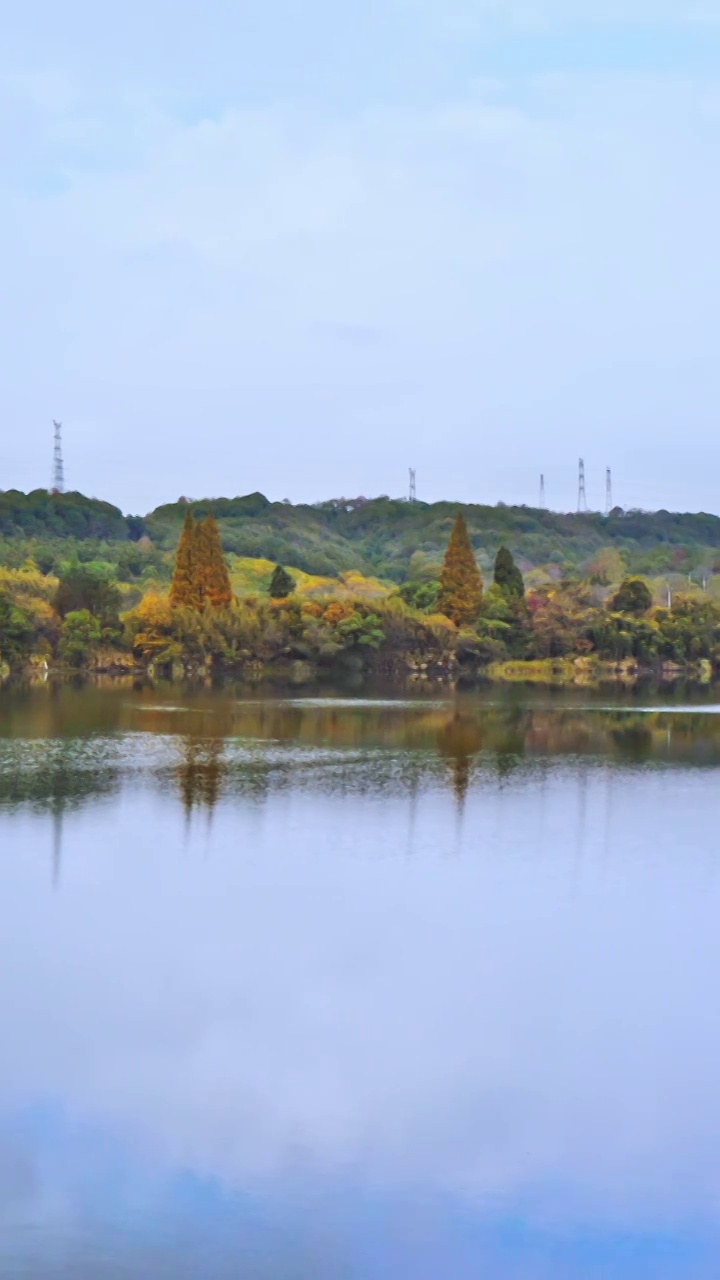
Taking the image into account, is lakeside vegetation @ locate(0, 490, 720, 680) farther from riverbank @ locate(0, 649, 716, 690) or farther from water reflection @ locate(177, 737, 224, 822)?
water reflection @ locate(177, 737, 224, 822)

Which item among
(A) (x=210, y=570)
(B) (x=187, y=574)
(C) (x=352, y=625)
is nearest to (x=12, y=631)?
(B) (x=187, y=574)

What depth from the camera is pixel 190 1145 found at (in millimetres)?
7828

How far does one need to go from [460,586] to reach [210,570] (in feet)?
27.5

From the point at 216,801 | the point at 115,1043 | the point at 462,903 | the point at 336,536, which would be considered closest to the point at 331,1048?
the point at 115,1043

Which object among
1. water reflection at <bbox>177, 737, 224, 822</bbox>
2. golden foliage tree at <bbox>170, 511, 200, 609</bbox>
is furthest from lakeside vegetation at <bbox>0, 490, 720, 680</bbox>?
water reflection at <bbox>177, 737, 224, 822</bbox>

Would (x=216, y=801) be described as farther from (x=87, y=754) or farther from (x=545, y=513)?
(x=545, y=513)

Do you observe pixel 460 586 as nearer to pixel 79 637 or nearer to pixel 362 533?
pixel 79 637

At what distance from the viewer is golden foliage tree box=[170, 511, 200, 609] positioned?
46.5 meters

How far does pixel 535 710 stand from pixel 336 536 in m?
80.1

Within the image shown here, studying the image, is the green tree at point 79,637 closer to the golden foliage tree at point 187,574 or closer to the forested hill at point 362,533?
the golden foliage tree at point 187,574

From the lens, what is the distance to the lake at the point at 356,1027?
695 cm

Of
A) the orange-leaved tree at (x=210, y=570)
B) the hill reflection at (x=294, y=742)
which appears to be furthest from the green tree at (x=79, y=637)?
the hill reflection at (x=294, y=742)

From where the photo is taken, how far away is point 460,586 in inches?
1932

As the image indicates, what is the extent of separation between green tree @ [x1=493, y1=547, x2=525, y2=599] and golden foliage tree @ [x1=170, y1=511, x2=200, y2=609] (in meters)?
10.4
